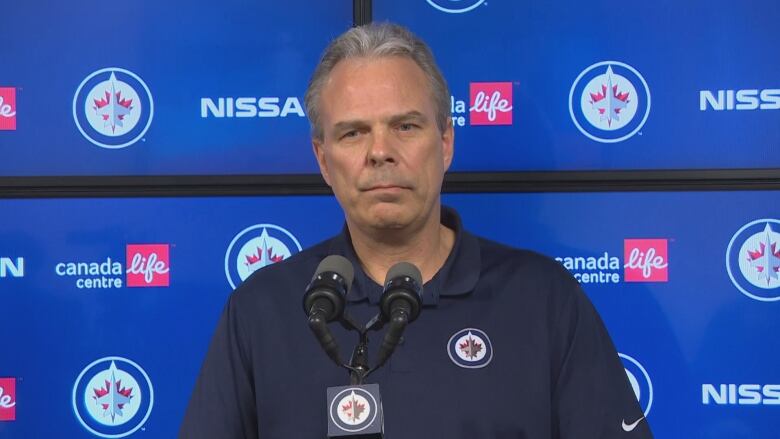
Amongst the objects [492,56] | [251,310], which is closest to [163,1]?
[492,56]

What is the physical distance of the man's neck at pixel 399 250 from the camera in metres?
1.66

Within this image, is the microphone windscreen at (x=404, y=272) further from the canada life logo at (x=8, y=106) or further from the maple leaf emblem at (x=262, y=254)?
the canada life logo at (x=8, y=106)

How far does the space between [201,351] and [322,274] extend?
1261 mm

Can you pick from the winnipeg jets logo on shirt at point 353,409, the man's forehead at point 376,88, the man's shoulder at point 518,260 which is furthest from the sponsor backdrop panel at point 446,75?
the winnipeg jets logo on shirt at point 353,409

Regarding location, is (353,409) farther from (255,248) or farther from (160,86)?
(160,86)

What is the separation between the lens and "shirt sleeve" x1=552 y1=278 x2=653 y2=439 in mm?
1558

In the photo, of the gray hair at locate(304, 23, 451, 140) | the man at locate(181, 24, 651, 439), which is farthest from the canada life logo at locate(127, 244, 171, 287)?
the gray hair at locate(304, 23, 451, 140)

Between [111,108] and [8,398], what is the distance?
0.75 m

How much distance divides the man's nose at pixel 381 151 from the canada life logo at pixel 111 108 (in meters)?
0.98

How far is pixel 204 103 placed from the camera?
7.68 feet

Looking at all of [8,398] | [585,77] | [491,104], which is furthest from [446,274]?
[8,398]

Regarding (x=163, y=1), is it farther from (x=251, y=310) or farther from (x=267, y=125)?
(x=251, y=310)

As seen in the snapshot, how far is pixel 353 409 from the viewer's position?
1047mm

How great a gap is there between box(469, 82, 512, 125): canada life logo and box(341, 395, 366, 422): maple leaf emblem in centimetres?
136
